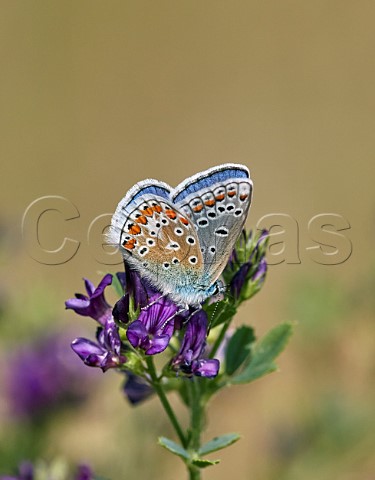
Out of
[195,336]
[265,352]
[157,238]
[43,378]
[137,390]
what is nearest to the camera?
[195,336]

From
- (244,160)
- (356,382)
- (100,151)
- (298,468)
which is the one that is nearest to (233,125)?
(244,160)

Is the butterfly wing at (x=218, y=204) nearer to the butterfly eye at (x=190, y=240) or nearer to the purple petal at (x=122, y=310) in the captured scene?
the butterfly eye at (x=190, y=240)

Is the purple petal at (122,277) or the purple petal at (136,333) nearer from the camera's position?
the purple petal at (136,333)

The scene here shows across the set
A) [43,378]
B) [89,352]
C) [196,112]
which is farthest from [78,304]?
[196,112]

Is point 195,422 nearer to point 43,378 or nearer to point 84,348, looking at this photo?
point 84,348

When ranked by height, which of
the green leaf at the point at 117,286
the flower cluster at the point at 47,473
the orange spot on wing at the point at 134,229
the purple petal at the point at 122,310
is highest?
the orange spot on wing at the point at 134,229

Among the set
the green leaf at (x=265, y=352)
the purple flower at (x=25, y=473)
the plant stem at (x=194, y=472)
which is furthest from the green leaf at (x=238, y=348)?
the purple flower at (x=25, y=473)
